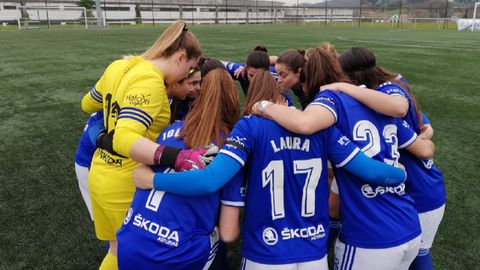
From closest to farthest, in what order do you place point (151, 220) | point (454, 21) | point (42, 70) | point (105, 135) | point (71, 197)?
point (151, 220), point (105, 135), point (71, 197), point (42, 70), point (454, 21)

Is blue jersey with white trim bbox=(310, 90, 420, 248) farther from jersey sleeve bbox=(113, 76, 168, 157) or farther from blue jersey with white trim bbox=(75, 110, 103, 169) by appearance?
blue jersey with white trim bbox=(75, 110, 103, 169)

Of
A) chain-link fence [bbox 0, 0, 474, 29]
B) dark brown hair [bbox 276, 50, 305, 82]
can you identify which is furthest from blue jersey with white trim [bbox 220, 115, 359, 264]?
chain-link fence [bbox 0, 0, 474, 29]

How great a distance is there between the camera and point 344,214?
229 cm

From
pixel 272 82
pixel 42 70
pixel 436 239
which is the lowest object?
pixel 436 239

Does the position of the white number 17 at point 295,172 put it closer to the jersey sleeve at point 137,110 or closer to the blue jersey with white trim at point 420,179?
the jersey sleeve at point 137,110

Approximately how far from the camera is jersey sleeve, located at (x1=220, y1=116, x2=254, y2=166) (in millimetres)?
1926

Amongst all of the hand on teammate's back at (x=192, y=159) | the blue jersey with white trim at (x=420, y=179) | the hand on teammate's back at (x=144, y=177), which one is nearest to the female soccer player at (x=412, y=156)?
the blue jersey with white trim at (x=420, y=179)

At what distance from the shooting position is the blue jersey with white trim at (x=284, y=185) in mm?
1997

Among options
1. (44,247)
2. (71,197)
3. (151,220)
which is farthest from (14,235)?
(151,220)

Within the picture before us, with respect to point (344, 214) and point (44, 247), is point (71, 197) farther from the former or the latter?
point (344, 214)

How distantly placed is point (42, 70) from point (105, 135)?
1098cm

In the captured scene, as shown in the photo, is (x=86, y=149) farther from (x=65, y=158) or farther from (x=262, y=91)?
(x=65, y=158)

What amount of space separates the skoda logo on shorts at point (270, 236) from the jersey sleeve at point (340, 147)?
0.50m

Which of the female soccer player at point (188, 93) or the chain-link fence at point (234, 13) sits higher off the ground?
the chain-link fence at point (234, 13)
